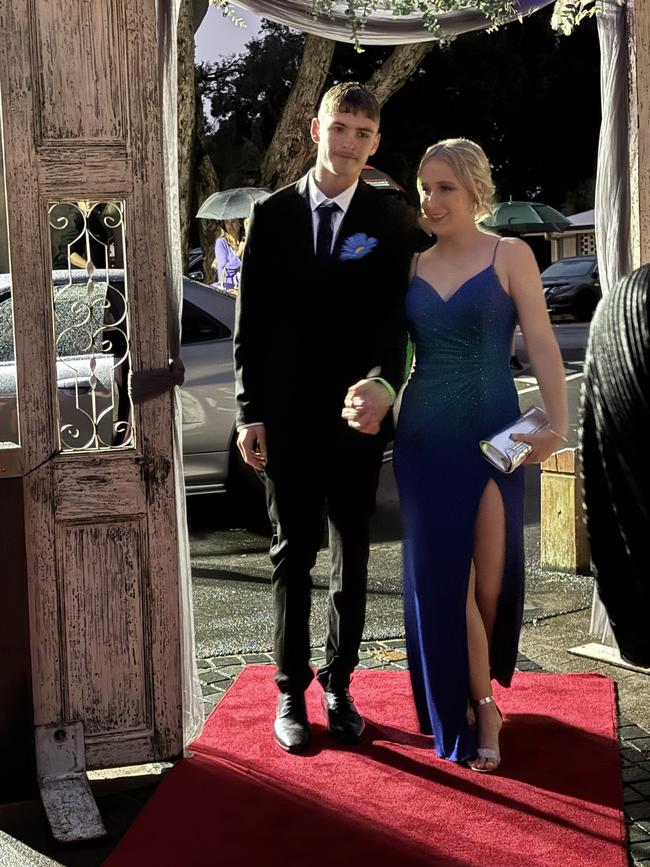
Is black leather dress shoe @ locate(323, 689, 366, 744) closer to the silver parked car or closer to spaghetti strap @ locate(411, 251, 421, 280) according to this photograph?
spaghetti strap @ locate(411, 251, 421, 280)

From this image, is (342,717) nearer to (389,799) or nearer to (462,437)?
(389,799)

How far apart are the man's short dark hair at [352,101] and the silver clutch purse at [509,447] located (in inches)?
46.1

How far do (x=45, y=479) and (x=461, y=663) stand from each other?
1.48 meters

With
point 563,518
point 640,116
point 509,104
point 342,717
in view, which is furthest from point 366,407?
point 509,104

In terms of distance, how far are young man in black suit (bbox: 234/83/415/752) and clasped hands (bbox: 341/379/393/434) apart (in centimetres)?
6

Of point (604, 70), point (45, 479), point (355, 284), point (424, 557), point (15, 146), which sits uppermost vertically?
point (604, 70)

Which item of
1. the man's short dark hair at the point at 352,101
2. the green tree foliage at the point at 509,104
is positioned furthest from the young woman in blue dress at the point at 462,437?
the green tree foliage at the point at 509,104

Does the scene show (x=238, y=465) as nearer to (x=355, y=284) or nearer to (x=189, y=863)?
(x=355, y=284)

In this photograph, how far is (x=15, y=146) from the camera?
3930 mm

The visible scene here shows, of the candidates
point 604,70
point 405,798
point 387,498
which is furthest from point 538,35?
point 405,798

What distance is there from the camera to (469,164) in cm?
400

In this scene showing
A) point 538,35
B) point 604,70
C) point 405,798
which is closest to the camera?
point 405,798

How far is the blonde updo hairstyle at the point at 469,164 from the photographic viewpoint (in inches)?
158

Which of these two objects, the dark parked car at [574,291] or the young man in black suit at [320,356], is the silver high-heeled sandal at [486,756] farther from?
the dark parked car at [574,291]
